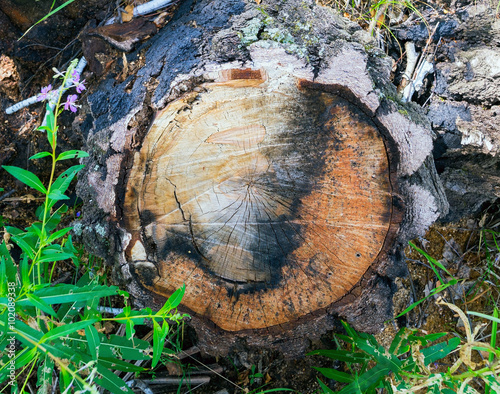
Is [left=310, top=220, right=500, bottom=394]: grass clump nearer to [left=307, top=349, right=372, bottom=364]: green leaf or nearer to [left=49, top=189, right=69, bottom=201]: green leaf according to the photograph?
[left=307, top=349, right=372, bottom=364]: green leaf

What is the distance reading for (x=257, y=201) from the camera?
158cm

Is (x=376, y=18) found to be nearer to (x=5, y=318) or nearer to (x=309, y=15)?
(x=309, y=15)

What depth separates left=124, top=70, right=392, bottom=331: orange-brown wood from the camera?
1.50m

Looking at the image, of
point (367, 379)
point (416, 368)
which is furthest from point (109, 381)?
point (416, 368)

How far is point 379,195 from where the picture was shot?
1550mm

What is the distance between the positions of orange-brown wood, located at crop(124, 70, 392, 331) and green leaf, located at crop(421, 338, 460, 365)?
1.31 feet

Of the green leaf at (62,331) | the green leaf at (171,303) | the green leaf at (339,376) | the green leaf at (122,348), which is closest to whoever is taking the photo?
the green leaf at (62,331)

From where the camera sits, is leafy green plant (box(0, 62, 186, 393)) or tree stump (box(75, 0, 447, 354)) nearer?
leafy green plant (box(0, 62, 186, 393))

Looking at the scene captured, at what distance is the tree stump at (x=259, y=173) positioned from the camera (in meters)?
1.49

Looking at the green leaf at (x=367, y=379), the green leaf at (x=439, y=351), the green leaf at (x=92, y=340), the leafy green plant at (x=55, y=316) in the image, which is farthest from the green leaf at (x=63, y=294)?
the green leaf at (x=439, y=351)

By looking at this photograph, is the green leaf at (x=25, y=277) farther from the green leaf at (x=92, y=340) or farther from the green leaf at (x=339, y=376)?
the green leaf at (x=339, y=376)

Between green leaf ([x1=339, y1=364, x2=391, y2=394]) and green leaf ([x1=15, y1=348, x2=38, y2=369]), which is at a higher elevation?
green leaf ([x1=15, y1=348, x2=38, y2=369])

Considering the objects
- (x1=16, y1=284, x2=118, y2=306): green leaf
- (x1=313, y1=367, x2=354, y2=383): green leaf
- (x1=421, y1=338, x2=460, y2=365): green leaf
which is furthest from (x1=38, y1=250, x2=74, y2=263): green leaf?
(x1=421, y1=338, x2=460, y2=365): green leaf

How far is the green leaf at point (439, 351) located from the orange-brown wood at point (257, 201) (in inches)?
15.8
